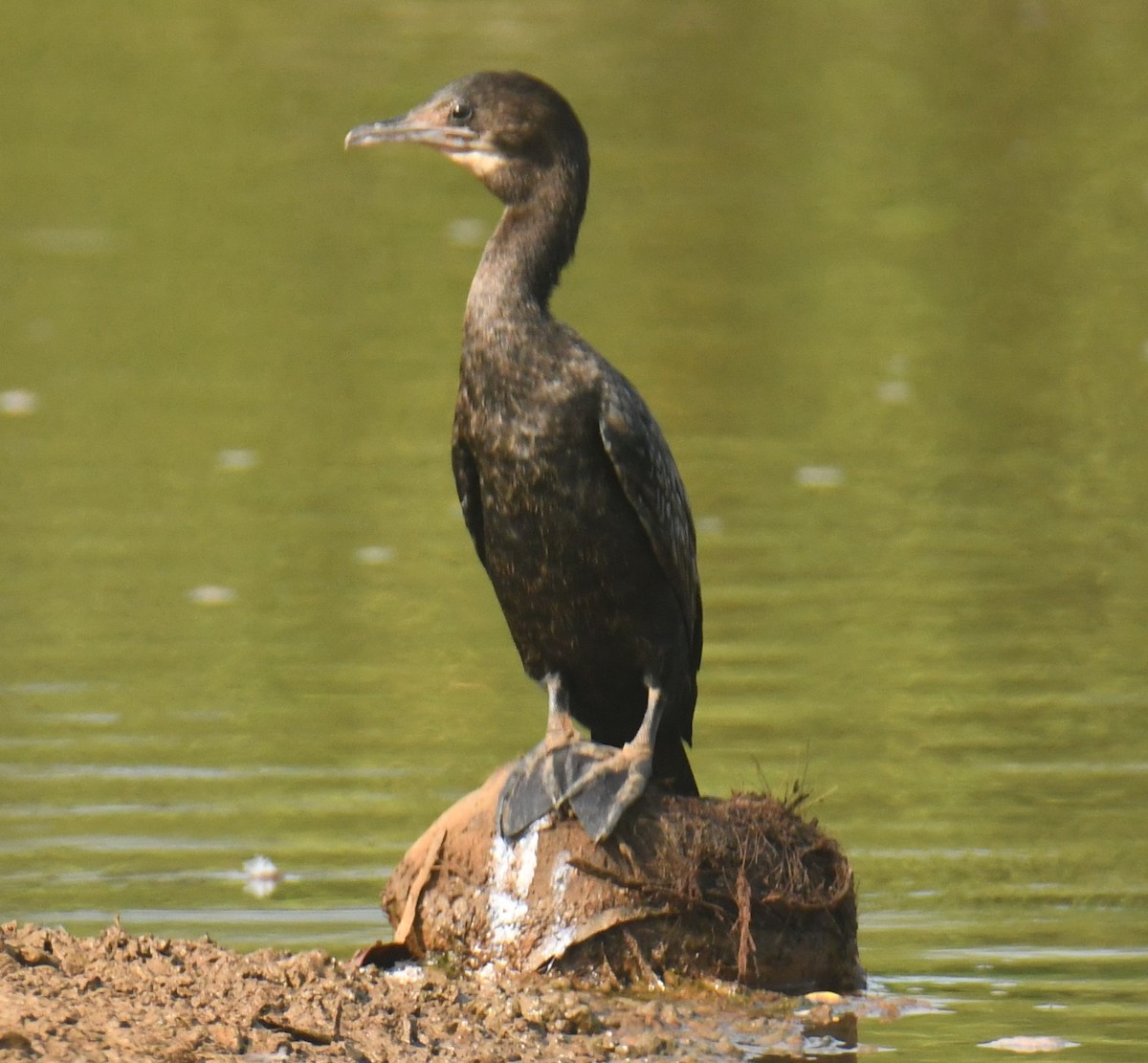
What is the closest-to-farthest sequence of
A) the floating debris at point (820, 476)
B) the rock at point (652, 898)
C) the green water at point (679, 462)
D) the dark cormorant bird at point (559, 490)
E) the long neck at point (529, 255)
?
1. the rock at point (652, 898)
2. the dark cormorant bird at point (559, 490)
3. the long neck at point (529, 255)
4. the green water at point (679, 462)
5. the floating debris at point (820, 476)

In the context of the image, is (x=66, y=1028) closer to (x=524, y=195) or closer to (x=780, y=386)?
(x=524, y=195)

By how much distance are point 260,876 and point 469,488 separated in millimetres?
1310

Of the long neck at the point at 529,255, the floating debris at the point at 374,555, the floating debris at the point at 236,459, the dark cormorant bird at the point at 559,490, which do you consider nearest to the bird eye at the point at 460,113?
the dark cormorant bird at the point at 559,490

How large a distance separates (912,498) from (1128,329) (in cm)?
407

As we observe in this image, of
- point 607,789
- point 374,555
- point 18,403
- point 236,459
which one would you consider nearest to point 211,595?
point 374,555

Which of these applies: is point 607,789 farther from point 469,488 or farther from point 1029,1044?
point 1029,1044

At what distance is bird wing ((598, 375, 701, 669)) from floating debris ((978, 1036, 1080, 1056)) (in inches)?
52.2

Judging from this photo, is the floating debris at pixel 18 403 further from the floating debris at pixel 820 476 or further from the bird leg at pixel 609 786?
the bird leg at pixel 609 786

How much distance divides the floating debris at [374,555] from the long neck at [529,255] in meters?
4.03

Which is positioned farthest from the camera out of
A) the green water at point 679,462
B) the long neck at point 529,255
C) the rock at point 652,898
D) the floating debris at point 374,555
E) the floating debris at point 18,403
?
the floating debris at point 18,403

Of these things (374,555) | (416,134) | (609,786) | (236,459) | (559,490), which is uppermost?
(236,459)

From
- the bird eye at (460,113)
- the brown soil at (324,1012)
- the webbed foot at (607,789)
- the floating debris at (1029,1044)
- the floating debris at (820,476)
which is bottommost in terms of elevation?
the floating debris at (1029,1044)

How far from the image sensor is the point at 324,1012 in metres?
5.47

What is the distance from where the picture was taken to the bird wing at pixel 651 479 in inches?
245
